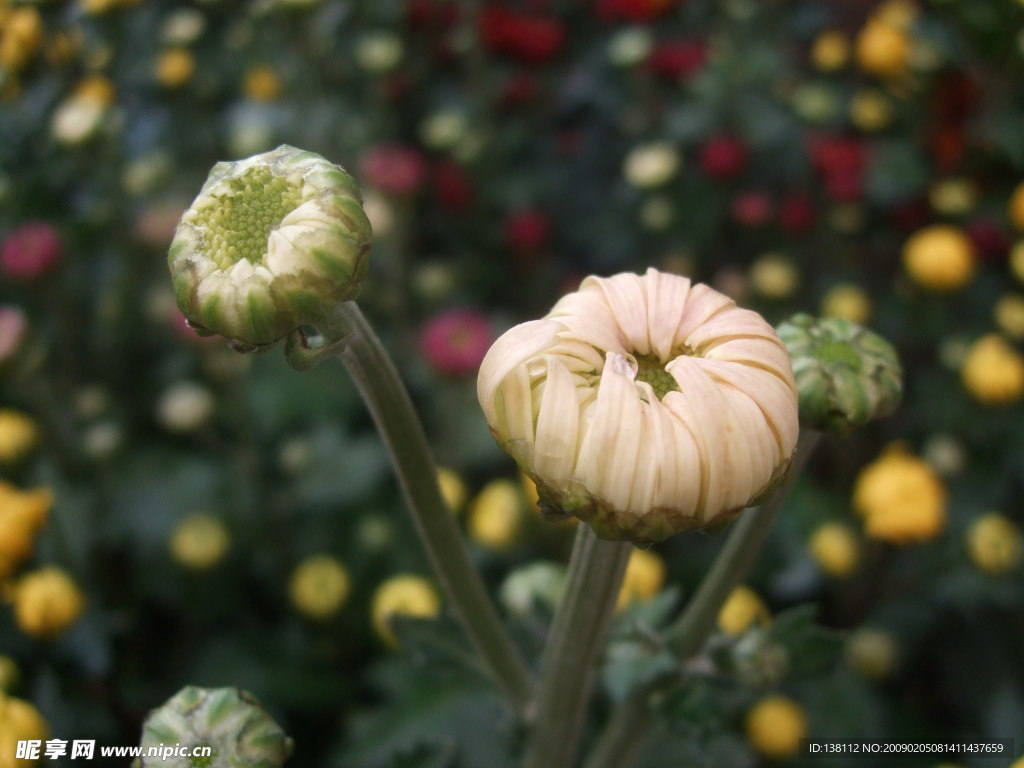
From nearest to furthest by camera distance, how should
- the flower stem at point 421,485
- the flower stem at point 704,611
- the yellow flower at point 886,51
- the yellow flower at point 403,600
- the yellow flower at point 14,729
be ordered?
the flower stem at point 421,485 → the flower stem at point 704,611 → the yellow flower at point 14,729 → the yellow flower at point 403,600 → the yellow flower at point 886,51

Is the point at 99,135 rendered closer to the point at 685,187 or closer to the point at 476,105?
the point at 476,105

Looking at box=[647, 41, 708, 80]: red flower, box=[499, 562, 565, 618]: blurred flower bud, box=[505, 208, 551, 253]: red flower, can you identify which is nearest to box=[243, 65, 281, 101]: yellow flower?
box=[505, 208, 551, 253]: red flower

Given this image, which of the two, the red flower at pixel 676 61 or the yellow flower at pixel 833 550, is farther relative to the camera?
the red flower at pixel 676 61

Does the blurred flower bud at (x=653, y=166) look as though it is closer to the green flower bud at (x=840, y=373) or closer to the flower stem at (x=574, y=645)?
the green flower bud at (x=840, y=373)

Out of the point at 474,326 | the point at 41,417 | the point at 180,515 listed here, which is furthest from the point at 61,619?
the point at 474,326

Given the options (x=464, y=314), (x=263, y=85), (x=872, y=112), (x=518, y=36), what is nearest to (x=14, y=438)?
(x=464, y=314)

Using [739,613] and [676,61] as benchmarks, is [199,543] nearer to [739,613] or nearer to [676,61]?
[739,613]

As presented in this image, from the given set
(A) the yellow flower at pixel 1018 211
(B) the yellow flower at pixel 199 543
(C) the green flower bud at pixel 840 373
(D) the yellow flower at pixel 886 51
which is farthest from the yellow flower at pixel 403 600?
(D) the yellow flower at pixel 886 51
